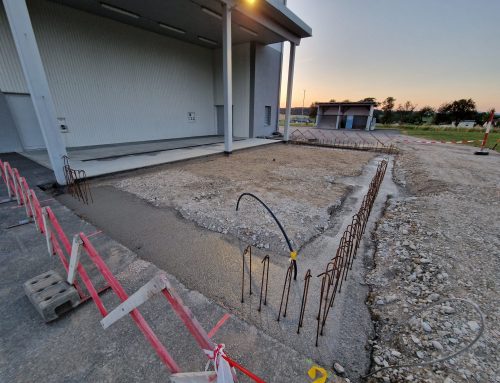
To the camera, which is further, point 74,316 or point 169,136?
point 169,136

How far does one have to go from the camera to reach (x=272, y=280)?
2.40 m

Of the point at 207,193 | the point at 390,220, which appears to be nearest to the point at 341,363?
the point at 390,220

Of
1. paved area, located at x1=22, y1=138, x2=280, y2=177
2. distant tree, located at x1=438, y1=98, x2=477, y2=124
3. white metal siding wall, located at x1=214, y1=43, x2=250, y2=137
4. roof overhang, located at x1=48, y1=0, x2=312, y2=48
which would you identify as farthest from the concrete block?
distant tree, located at x1=438, y1=98, x2=477, y2=124

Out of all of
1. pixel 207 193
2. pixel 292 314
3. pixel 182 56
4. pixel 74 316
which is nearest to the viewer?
pixel 74 316

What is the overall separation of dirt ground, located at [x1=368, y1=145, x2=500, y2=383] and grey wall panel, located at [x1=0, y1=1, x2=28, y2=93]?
1191 centimetres

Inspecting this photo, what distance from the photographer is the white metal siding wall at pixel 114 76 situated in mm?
7758

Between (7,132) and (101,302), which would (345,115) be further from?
(101,302)

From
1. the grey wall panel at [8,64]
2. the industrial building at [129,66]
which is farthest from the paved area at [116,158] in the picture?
the grey wall panel at [8,64]

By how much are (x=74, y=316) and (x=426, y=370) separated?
2778 millimetres

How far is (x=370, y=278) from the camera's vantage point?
2498mm

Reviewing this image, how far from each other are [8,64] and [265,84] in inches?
450

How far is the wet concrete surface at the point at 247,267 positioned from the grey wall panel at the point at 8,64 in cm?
635

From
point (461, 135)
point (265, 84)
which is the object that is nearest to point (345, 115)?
point (461, 135)

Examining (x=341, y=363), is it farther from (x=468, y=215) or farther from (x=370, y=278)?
(x=468, y=215)
